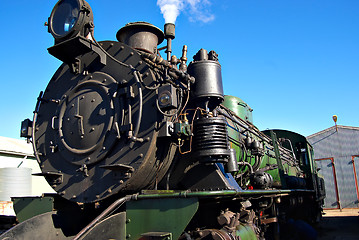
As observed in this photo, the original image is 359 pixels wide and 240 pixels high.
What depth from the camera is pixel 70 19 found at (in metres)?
3.81

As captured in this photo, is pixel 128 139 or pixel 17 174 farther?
pixel 17 174

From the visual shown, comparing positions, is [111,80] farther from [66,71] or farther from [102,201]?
[102,201]

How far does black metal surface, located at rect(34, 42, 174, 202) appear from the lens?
11.1ft

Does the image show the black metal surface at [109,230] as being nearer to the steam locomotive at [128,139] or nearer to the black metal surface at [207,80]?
the steam locomotive at [128,139]

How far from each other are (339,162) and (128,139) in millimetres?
19734

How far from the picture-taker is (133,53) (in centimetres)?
372

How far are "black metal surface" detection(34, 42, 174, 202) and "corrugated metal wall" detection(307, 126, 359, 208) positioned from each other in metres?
18.9

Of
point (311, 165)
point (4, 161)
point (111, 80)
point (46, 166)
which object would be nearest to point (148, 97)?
point (111, 80)

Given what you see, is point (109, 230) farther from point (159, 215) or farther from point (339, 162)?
point (339, 162)

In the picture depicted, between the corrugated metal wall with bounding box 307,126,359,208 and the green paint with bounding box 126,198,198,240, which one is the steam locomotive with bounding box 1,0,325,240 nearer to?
the green paint with bounding box 126,198,198,240

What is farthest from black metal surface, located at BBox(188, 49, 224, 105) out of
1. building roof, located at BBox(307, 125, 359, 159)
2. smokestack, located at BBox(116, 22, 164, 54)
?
building roof, located at BBox(307, 125, 359, 159)

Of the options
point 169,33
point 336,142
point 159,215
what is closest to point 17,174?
point 169,33

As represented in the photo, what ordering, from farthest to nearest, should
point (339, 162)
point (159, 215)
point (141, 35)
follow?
point (339, 162)
point (141, 35)
point (159, 215)

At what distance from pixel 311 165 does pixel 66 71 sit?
8.52 metres
